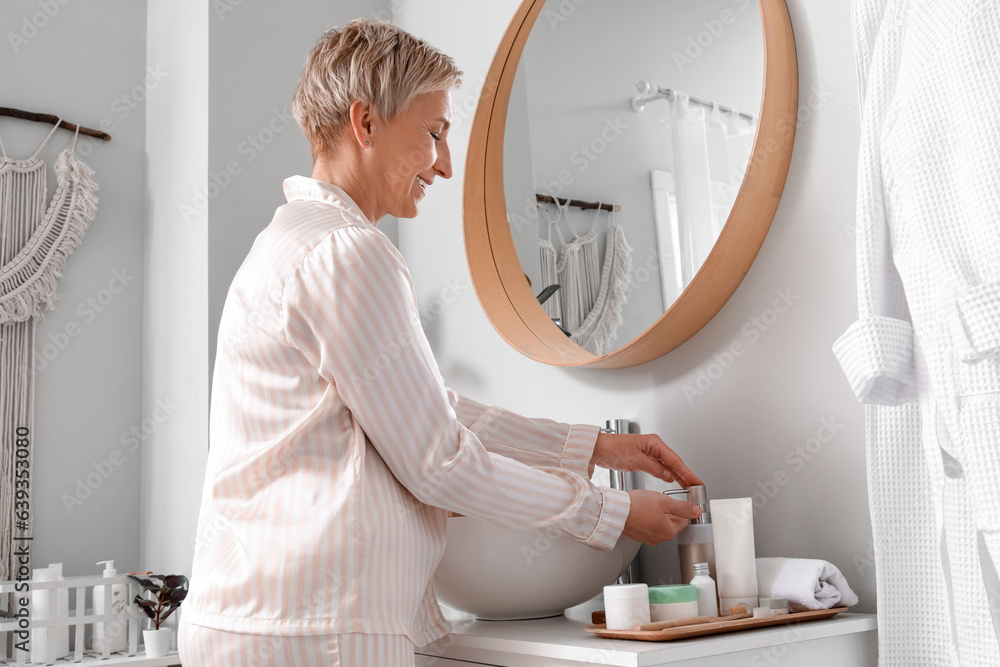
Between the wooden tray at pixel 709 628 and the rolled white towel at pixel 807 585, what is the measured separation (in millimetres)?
12

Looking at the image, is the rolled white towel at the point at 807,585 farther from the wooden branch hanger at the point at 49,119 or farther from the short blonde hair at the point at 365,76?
the wooden branch hanger at the point at 49,119

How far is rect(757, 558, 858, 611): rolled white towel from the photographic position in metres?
1.05

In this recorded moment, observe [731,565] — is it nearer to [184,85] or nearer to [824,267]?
[824,267]

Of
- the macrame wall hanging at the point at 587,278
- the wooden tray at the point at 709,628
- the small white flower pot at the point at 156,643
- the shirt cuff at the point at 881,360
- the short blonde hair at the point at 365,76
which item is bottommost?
the small white flower pot at the point at 156,643

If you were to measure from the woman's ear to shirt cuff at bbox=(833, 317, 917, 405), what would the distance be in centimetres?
65

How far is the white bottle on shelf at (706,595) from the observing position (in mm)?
1074

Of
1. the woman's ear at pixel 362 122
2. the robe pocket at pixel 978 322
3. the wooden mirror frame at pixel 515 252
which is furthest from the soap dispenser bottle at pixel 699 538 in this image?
the woman's ear at pixel 362 122

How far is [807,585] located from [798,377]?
31cm

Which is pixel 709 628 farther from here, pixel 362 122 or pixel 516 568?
pixel 362 122

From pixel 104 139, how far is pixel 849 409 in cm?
201

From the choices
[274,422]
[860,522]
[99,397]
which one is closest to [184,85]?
[99,397]

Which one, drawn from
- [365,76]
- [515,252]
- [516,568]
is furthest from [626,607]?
[515,252]

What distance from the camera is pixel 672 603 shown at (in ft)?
3.37

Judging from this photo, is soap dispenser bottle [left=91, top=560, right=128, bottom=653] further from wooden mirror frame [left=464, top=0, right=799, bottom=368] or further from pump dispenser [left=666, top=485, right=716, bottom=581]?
pump dispenser [left=666, top=485, right=716, bottom=581]
